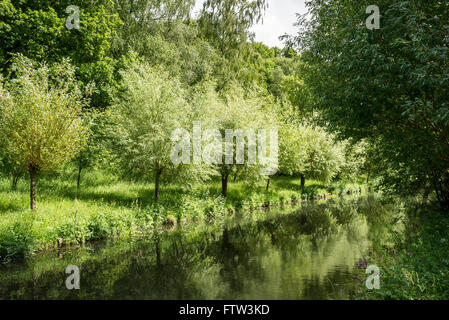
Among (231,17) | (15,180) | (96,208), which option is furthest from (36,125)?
(231,17)

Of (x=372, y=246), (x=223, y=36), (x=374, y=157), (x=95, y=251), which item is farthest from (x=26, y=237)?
(x=223, y=36)

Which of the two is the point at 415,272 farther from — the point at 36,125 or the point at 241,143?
the point at 241,143

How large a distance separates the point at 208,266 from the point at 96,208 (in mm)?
7399

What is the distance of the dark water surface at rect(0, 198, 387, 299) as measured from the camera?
8.64m

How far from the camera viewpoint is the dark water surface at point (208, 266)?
8.64m

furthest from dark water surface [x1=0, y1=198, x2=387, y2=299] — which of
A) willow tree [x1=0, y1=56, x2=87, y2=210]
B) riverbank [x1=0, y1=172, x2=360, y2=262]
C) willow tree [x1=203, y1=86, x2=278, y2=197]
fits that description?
willow tree [x1=203, y1=86, x2=278, y2=197]

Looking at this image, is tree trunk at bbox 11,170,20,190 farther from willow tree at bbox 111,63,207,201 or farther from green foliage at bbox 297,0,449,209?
green foliage at bbox 297,0,449,209

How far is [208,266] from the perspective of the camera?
11117 millimetres

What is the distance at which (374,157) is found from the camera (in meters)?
14.6

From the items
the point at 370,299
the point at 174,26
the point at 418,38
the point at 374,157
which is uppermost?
the point at 174,26

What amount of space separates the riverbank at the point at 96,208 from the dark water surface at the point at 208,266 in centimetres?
76
